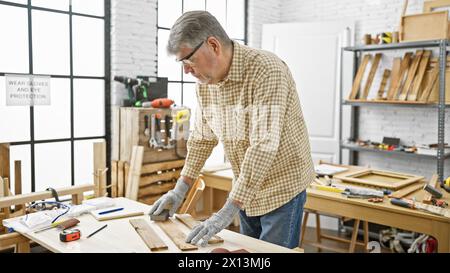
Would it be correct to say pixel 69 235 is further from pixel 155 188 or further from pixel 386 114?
pixel 386 114

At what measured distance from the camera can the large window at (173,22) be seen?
4.61 meters

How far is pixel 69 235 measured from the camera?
190cm

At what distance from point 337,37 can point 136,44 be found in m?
2.41

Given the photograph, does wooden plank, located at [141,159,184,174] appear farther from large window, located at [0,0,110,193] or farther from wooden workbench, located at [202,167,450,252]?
wooden workbench, located at [202,167,450,252]

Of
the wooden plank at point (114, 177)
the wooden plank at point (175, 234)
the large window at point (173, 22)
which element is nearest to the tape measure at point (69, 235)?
the wooden plank at point (175, 234)

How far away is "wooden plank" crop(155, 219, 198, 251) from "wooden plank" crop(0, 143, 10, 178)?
4.66 feet

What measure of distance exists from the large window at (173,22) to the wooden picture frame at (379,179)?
204 cm

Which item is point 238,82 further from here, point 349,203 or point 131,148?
point 131,148

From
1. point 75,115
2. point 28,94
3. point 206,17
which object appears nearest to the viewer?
point 206,17

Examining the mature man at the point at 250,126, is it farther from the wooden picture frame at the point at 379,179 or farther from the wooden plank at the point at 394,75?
the wooden plank at the point at 394,75

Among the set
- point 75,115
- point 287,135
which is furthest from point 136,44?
point 287,135

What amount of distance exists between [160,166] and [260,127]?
2.22 m

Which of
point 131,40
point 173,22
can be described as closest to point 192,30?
point 131,40

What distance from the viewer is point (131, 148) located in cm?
379
